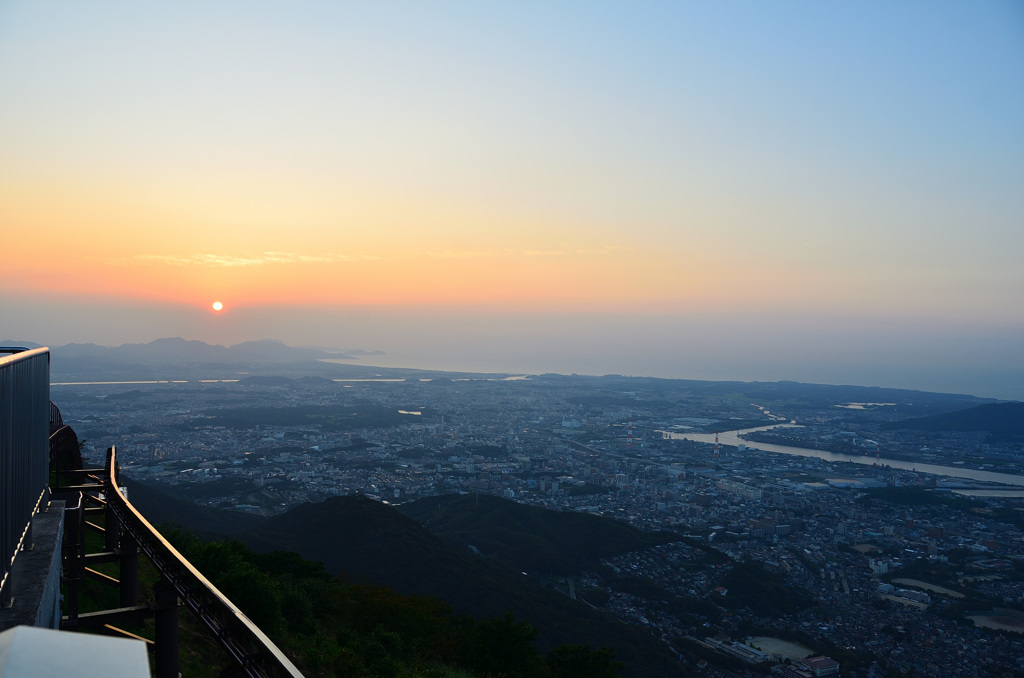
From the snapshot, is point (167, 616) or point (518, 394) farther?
point (518, 394)

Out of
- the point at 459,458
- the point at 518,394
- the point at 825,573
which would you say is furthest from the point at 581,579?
the point at 518,394

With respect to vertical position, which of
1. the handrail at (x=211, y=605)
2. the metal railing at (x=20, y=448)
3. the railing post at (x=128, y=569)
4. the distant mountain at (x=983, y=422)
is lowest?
the distant mountain at (x=983, y=422)

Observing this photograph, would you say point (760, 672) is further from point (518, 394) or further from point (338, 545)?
point (518, 394)

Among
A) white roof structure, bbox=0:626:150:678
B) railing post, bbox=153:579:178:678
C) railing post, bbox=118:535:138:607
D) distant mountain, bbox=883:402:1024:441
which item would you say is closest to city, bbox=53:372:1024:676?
distant mountain, bbox=883:402:1024:441

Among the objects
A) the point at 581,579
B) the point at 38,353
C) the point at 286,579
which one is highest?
the point at 38,353

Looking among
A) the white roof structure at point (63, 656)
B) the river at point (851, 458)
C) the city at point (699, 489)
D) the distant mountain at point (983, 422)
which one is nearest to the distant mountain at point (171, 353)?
the city at point (699, 489)

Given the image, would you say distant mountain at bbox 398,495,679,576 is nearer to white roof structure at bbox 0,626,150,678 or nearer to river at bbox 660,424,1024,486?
white roof structure at bbox 0,626,150,678

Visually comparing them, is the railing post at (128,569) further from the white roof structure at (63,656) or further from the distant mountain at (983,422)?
the distant mountain at (983,422)
